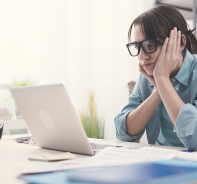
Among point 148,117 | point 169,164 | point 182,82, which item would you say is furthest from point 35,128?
point 169,164

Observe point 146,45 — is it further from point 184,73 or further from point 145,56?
point 184,73

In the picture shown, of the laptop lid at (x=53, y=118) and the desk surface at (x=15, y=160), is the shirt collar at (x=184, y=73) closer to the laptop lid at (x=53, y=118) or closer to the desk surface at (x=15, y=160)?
the desk surface at (x=15, y=160)

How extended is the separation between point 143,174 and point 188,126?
0.79 m

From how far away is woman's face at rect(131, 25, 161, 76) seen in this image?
1440mm

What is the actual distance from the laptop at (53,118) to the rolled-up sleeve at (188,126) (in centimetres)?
35

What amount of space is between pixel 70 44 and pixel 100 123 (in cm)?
69

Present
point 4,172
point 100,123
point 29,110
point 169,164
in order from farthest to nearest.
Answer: point 100,123 < point 29,110 < point 4,172 < point 169,164

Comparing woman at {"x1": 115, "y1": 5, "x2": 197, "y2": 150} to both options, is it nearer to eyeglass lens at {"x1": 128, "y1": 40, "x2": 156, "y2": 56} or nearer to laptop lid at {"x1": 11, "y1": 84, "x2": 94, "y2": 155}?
eyeglass lens at {"x1": 128, "y1": 40, "x2": 156, "y2": 56}

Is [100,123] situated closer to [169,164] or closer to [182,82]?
[182,82]

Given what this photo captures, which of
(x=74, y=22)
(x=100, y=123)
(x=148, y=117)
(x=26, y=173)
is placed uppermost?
(x=74, y=22)

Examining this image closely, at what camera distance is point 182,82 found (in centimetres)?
148

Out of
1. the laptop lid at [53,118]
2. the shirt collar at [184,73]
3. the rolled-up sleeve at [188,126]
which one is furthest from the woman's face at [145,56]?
the laptop lid at [53,118]

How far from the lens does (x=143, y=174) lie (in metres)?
0.51

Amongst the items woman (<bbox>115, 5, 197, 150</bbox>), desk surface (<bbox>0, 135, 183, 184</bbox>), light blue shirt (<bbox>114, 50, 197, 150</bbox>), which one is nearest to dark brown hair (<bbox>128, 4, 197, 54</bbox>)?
woman (<bbox>115, 5, 197, 150</bbox>)
